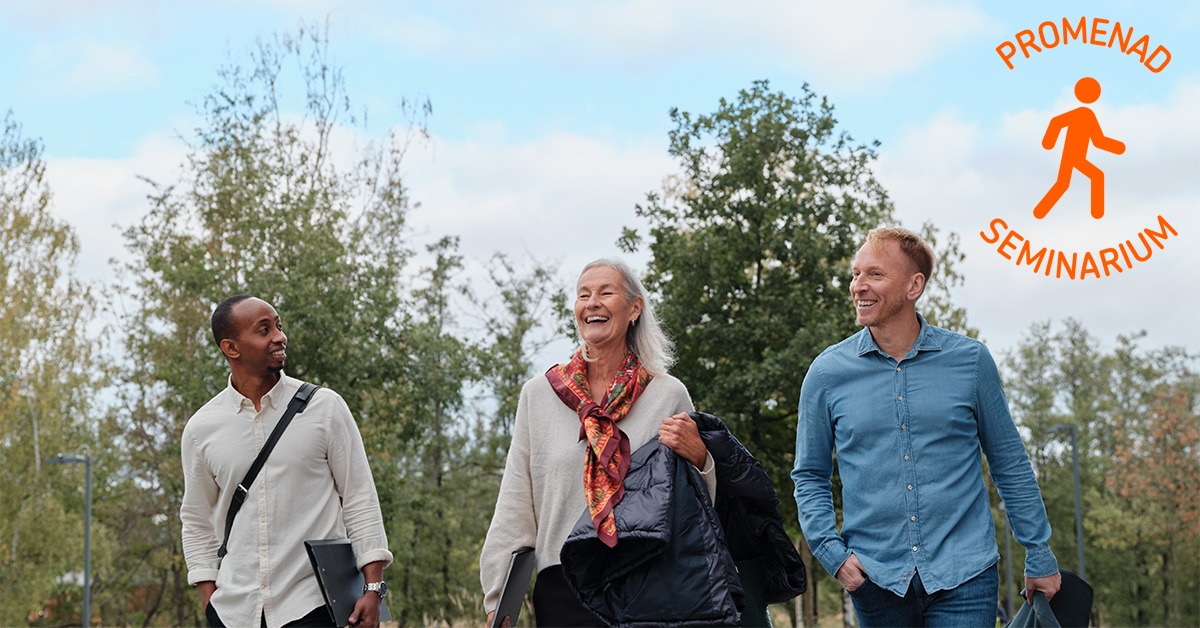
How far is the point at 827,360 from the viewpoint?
17.5ft

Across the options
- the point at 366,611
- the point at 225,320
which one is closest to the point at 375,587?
the point at 366,611

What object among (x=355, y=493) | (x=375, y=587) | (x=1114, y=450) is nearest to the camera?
(x=375, y=587)

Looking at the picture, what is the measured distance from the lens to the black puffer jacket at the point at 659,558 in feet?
15.0

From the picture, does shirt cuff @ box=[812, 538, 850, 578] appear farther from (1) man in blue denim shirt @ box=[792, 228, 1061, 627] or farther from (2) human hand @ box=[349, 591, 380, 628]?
(2) human hand @ box=[349, 591, 380, 628]

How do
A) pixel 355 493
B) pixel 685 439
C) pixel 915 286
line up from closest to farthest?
pixel 685 439, pixel 915 286, pixel 355 493

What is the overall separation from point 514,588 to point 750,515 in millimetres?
944

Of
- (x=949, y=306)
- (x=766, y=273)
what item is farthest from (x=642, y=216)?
(x=949, y=306)

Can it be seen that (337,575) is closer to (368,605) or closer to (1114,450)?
(368,605)

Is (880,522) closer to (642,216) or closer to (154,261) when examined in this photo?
(642,216)

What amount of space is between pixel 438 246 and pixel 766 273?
13.1m

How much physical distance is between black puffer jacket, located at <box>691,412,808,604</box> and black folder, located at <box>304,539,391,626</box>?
1.73m

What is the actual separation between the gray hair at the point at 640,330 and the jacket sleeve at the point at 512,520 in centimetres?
43

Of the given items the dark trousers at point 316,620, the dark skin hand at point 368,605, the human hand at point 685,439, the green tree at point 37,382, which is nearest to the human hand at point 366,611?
the dark skin hand at point 368,605

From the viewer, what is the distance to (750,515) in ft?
16.0
